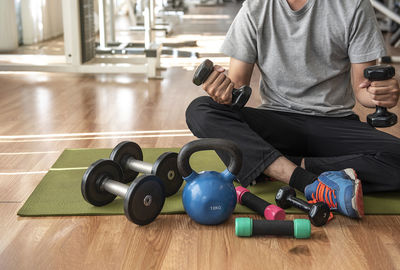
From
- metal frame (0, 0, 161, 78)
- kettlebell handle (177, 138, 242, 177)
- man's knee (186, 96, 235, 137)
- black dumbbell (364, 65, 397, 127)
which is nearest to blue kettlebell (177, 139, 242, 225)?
kettlebell handle (177, 138, 242, 177)

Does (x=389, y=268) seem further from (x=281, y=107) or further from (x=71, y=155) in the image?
(x=71, y=155)

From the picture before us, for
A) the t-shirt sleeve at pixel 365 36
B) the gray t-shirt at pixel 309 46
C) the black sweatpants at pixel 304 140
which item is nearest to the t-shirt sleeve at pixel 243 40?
the gray t-shirt at pixel 309 46

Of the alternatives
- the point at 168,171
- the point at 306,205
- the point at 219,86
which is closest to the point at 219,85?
the point at 219,86

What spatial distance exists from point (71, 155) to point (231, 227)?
0.85 m

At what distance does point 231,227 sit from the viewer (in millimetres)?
1433

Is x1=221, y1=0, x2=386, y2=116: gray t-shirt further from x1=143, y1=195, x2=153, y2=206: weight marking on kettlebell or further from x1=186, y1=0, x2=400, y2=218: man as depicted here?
x1=143, y1=195, x2=153, y2=206: weight marking on kettlebell

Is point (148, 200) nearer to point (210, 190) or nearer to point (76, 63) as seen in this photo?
point (210, 190)

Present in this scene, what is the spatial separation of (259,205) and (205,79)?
0.39 metres

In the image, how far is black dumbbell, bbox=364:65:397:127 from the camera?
142 centimetres

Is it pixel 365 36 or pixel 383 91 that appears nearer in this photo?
pixel 383 91

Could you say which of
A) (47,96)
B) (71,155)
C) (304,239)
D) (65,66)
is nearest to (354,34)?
(304,239)

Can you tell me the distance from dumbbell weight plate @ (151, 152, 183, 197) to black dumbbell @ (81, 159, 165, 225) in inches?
4.7

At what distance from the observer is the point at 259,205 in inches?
58.6

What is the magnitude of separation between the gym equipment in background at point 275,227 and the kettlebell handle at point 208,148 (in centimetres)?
14
